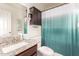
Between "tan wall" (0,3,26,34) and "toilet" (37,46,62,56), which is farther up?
"tan wall" (0,3,26,34)

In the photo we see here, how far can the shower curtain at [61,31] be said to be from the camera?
1.59 metres

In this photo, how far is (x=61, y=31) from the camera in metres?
1.64

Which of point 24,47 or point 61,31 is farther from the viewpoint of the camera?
point 61,31

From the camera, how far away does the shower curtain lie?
159cm

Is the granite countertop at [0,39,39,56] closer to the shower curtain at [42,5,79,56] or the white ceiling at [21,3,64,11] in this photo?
the shower curtain at [42,5,79,56]

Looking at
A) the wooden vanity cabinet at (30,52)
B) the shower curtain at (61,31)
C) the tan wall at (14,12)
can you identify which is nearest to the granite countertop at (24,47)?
the wooden vanity cabinet at (30,52)

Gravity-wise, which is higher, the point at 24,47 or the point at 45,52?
the point at 24,47

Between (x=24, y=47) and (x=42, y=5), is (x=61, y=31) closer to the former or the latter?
(x=42, y=5)

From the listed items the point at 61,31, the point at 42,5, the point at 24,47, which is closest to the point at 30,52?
the point at 24,47

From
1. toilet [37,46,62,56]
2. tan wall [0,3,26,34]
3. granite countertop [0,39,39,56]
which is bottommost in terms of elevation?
toilet [37,46,62,56]

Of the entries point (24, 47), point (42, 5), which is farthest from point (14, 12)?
point (24, 47)

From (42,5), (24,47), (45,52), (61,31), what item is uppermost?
(42,5)

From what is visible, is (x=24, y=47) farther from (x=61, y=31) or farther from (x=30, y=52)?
(x=61, y=31)

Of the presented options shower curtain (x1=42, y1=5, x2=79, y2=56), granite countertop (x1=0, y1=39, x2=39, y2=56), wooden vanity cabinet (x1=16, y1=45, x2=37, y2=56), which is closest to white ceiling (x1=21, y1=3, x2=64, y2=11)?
shower curtain (x1=42, y1=5, x2=79, y2=56)
